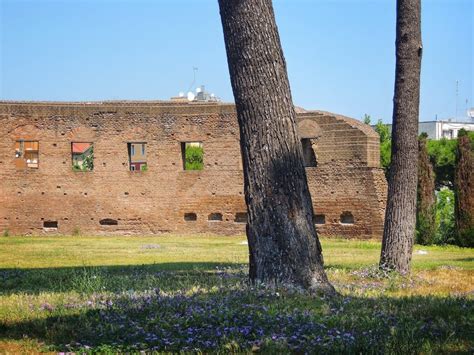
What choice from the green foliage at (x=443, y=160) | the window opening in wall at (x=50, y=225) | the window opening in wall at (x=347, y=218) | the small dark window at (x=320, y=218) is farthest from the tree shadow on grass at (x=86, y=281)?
the green foliage at (x=443, y=160)

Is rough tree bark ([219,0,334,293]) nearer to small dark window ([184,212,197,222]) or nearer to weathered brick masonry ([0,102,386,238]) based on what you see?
weathered brick masonry ([0,102,386,238])

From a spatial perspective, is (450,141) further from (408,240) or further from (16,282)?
(16,282)

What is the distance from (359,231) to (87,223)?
9.25 meters

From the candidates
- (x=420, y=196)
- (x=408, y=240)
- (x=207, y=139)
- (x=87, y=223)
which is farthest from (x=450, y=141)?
(x=408, y=240)

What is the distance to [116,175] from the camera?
28.3m

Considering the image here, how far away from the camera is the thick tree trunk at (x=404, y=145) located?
12594 mm

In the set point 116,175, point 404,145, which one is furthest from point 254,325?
point 116,175

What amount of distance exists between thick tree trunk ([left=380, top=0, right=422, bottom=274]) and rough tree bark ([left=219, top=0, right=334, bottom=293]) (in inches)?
163

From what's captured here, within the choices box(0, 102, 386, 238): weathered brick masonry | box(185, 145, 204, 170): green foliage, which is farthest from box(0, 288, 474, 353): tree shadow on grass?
box(185, 145, 204, 170): green foliage

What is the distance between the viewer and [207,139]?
→ 91.8 feet

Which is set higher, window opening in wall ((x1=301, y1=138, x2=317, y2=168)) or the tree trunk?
Result: window opening in wall ((x1=301, y1=138, x2=317, y2=168))

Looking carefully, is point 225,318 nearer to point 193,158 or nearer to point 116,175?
point 116,175

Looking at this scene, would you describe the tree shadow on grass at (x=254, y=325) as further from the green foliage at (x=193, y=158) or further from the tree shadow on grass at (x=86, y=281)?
the green foliage at (x=193, y=158)

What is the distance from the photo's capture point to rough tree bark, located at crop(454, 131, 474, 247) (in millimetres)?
25203
